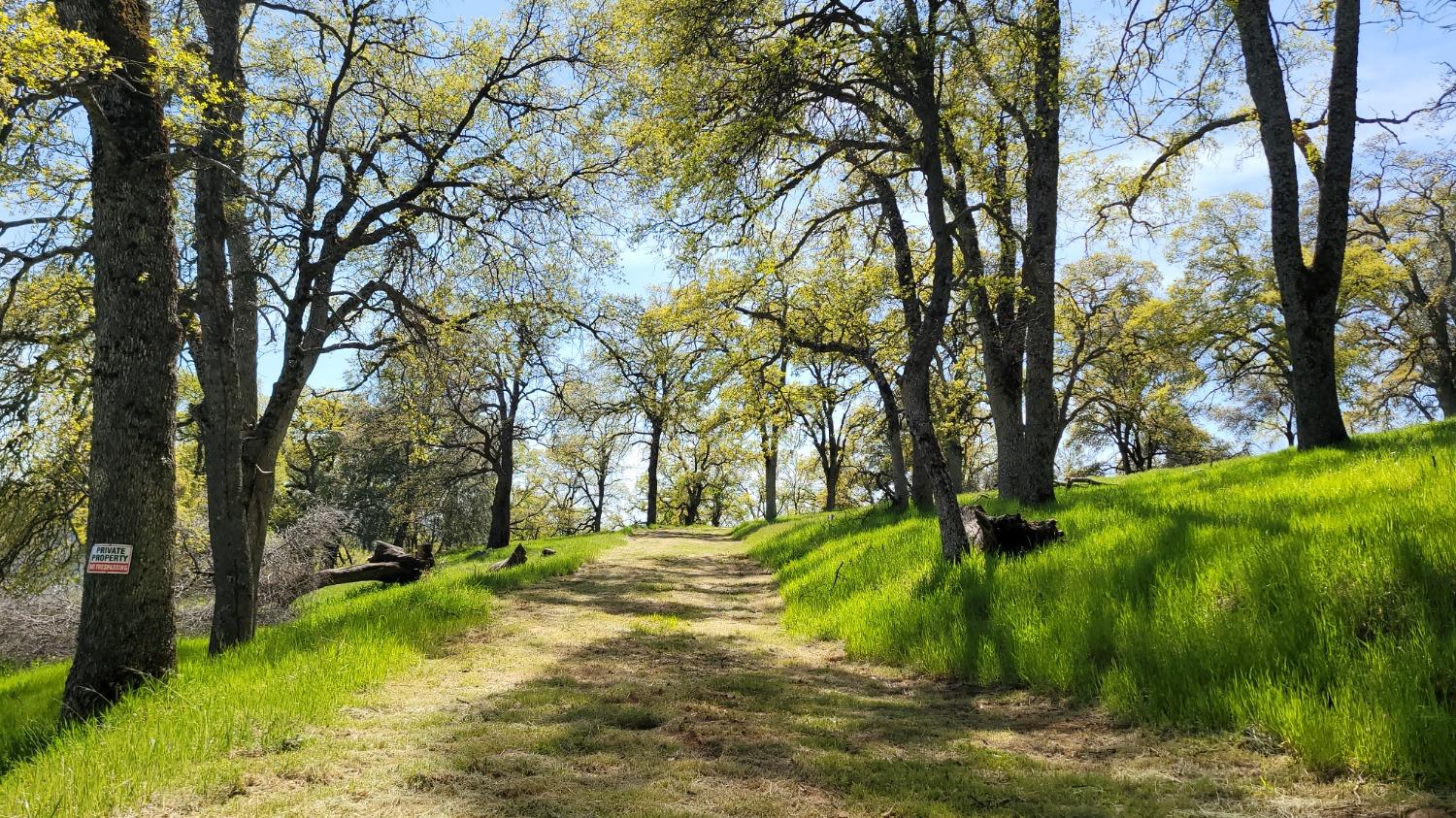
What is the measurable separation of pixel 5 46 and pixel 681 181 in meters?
5.00

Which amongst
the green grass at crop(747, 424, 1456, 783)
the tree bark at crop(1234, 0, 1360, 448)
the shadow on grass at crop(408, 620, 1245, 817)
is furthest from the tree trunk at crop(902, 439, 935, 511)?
the shadow on grass at crop(408, 620, 1245, 817)

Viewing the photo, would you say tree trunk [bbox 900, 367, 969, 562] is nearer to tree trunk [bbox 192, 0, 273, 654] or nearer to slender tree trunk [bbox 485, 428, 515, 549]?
tree trunk [bbox 192, 0, 273, 654]

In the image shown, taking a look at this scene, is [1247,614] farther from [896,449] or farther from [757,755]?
[896,449]

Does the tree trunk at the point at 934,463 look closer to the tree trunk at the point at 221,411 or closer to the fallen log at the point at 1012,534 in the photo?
the fallen log at the point at 1012,534

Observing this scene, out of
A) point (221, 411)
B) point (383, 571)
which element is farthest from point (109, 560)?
point (383, 571)

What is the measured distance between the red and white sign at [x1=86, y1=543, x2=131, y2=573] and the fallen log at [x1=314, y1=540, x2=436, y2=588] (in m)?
10.7

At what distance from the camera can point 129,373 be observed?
4906 mm

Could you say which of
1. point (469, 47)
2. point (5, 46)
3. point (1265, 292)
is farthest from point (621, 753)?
point (1265, 292)

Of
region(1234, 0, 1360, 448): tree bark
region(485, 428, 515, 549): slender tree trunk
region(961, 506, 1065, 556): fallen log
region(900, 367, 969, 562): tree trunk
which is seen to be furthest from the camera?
region(485, 428, 515, 549): slender tree trunk

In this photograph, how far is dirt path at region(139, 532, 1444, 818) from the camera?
8.45ft

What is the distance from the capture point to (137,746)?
10.3ft

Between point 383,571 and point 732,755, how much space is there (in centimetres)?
1399

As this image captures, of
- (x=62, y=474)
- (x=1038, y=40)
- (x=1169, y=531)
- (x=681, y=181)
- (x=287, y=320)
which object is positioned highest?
(x=1038, y=40)

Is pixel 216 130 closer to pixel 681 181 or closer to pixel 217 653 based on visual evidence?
pixel 681 181
